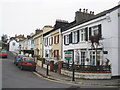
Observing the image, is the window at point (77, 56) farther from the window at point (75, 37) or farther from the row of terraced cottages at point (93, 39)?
the window at point (75, 37)

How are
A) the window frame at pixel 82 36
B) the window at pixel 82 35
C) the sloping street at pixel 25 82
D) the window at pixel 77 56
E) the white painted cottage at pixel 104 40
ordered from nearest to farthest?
the sloping street at pixel 25 82, the white painted cottage at pixel 104 40, the window frame at pixel 82 36, the window at pixel 82 35, the window at pixel 77 56

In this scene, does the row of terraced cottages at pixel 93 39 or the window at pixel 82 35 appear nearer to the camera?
the row of terraced cottages at pixel 93 39

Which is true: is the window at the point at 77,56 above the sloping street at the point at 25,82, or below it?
above

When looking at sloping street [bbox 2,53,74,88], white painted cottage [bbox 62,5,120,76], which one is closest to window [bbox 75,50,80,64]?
white painted cottage [bbox 62,5,120,76]

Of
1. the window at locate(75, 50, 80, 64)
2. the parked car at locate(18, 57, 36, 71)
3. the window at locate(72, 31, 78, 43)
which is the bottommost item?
the parked car at locate(18, 57, 36, 71)

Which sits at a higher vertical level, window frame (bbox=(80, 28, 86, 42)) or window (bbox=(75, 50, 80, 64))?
window frame (bbox=(80, 28, 86, 42))

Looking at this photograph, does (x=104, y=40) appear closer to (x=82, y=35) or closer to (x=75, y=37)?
(x=82, y=35)

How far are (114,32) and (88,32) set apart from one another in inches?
135

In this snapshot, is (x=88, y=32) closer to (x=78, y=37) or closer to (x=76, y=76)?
(x=78, y=37)

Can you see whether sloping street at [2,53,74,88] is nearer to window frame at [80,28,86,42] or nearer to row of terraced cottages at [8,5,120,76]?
row of terraced cottages at [8,5,120,76]

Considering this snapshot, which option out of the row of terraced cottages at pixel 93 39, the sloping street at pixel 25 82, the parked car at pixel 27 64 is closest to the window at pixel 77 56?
the row of terraced cottages at pixel 93 39

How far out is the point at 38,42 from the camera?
36094mm

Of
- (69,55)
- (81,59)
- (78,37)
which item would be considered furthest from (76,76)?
(78,37)

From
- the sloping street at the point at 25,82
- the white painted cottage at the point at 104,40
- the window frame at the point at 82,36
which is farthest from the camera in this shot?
the window frame at the point at 82,36
